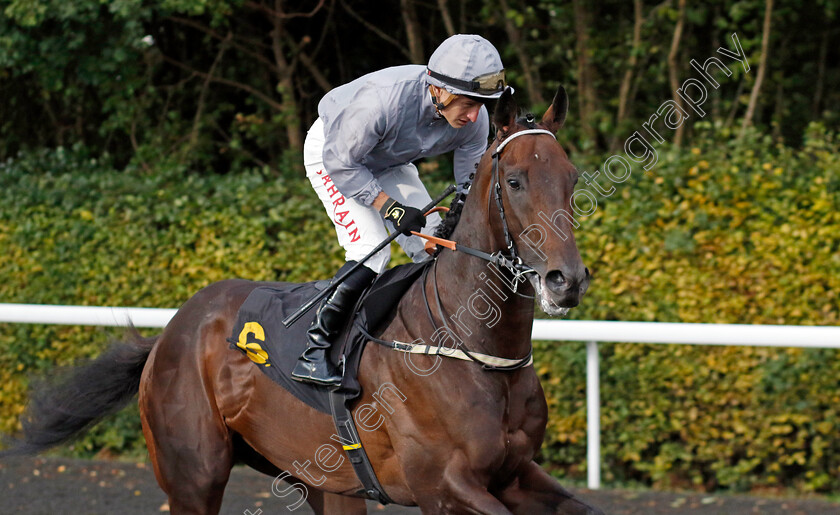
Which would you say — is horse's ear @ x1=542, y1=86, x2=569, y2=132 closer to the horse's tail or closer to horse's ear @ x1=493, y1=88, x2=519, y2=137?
horse's ear @ x1=493, y1=88, x2=519, y2=137

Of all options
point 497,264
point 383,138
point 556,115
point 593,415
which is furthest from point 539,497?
point 593,415

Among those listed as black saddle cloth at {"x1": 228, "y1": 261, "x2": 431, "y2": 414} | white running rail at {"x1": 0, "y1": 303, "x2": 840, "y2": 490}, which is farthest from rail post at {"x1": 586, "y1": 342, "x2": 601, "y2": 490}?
black saddle cloth at {"x1": 228, "y1": 261, "x2": 431, "y2": 414}

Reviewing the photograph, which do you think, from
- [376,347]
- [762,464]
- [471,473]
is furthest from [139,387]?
[762,464]

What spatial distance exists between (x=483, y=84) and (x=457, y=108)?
0.17 meters

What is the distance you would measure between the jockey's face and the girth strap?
1048mm

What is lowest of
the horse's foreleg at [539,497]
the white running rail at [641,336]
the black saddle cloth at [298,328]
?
the white running rail at [641,336]

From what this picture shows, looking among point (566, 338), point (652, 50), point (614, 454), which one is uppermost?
point (652, 50)

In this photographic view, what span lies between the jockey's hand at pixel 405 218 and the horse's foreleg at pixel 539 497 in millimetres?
885

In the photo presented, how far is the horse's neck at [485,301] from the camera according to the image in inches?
116

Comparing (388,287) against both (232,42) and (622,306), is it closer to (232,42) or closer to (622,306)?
(622,306)

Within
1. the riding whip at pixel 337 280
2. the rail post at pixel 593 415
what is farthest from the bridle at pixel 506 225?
the rail post at pixel 593 415

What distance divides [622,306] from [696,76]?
3967mm

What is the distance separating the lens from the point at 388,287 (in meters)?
3.31

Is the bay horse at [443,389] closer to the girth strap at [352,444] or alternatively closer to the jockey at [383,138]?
the girth strap at [352,444]
